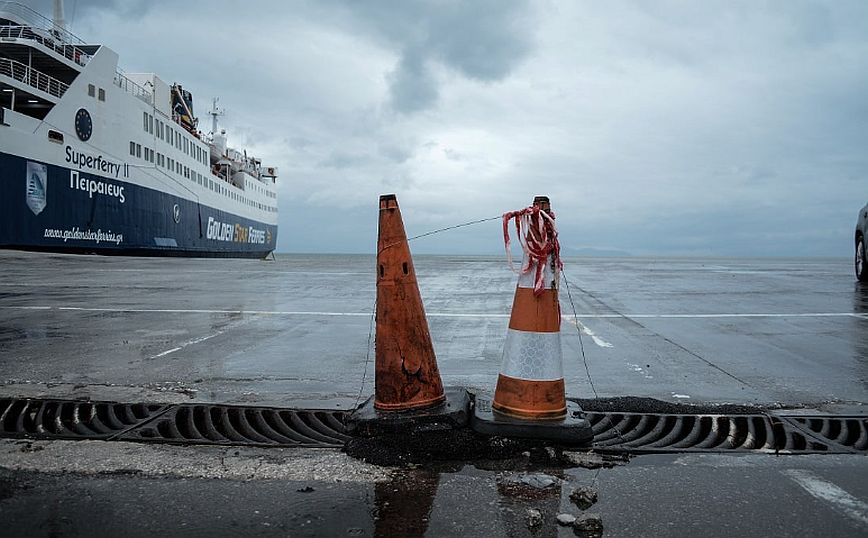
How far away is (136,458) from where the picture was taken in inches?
125

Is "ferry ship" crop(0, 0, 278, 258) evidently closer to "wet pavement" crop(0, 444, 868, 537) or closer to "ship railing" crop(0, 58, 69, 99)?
"ship railing" crop(0, 58, 69, 99)

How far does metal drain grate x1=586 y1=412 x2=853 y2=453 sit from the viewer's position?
3371 mm

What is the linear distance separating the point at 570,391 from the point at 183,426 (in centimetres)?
256

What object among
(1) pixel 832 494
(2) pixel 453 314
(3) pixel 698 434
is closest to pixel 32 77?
(2) pixel 453 314

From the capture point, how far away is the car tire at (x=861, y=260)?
47.6ft

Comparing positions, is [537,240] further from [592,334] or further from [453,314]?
[453,314]

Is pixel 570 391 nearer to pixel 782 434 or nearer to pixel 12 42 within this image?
pixel 782 434

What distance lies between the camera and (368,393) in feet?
15.0

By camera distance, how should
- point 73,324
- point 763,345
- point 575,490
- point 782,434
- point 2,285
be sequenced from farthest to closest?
point 2,285 < point 73,324 < point 763,345 < point 782,434 < point 575,490

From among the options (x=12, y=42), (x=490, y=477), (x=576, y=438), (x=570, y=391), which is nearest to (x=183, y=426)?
(x=490, y=477)

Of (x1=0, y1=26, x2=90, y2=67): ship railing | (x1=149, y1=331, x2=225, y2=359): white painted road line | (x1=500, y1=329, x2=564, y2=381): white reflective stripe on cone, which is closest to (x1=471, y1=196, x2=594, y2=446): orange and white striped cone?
(x1=500, y1=329, x2=564, y2=381): white reflective stripe on cone

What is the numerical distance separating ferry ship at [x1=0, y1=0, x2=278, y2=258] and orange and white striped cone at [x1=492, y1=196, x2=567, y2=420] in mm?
27768

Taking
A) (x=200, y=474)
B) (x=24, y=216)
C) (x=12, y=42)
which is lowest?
(x=200, y=474)

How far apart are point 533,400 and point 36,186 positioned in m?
29.6
